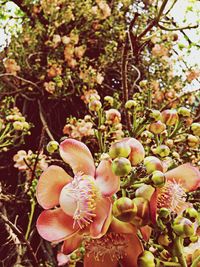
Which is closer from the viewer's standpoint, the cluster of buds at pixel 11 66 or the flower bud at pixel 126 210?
the flower bud at pixel 126 210

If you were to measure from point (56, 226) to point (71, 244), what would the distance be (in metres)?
0.02


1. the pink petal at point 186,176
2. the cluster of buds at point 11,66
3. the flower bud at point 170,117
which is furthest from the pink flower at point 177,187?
the cluster of buds at point 11,66

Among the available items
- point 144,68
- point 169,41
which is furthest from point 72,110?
point 169,41

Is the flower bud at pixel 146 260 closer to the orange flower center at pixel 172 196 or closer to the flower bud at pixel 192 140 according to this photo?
the orange flower center at pixel 172 196

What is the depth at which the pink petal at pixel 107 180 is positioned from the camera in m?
0.38

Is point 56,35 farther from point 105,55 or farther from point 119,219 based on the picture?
point 119,219

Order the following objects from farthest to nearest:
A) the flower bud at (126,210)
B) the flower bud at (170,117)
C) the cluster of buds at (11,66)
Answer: the cluster of buds at (11,66) < the flower bud at (170,117) < the flower bud at (126,210)

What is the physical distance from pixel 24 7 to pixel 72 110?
1.72 feet

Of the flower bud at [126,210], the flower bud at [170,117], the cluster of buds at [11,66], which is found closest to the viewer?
the flower bud at [126,210]

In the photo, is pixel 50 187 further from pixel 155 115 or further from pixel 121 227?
pixel 155 115

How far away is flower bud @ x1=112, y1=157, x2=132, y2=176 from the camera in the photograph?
0.36m

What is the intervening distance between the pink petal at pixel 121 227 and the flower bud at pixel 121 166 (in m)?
0.03

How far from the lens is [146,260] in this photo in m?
0.36

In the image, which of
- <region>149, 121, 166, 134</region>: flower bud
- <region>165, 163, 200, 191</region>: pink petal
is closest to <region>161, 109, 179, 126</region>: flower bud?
<region>149, 121, 166, 134</region>: flower bud
